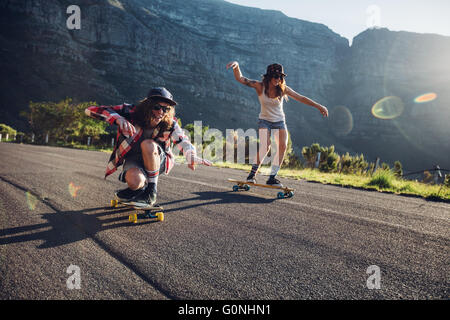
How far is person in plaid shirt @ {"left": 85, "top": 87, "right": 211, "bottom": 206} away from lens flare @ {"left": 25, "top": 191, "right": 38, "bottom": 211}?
89 cm

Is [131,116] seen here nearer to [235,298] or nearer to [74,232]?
[74,232]

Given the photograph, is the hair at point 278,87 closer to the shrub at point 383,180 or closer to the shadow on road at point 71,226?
the shadow on road at point 71,226

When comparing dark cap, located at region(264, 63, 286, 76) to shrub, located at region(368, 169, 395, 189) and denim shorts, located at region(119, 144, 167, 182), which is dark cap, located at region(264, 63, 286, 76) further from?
shrub, located at region(368, 169, 395, 189)

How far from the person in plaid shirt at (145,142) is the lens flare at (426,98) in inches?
5141

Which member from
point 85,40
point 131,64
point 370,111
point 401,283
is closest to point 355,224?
point 401,283

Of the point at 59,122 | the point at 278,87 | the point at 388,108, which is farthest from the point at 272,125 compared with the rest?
the point at 388,108

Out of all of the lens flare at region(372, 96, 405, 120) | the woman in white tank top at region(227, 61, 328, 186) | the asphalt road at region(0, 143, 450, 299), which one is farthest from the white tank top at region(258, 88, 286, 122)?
the lens flare at region(372, 96, 405, 120)

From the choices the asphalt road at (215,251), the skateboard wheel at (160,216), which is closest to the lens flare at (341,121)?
the asphalt road at (215,251)

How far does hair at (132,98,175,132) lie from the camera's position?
9.29 feet

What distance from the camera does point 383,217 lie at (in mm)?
3381

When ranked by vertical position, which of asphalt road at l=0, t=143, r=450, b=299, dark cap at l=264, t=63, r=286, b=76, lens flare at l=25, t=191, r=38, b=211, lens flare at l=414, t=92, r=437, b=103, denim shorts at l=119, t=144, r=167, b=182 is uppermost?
lens flare at l=414, t=92, r=437, b=103

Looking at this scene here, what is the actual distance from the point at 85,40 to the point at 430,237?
3882 inches

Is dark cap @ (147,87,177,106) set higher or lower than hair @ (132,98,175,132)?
higher

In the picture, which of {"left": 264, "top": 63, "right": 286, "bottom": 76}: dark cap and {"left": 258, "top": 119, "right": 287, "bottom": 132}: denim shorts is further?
{"left": 258, "top": 119, "right": 287, "bottom": 132}: denim shorts
